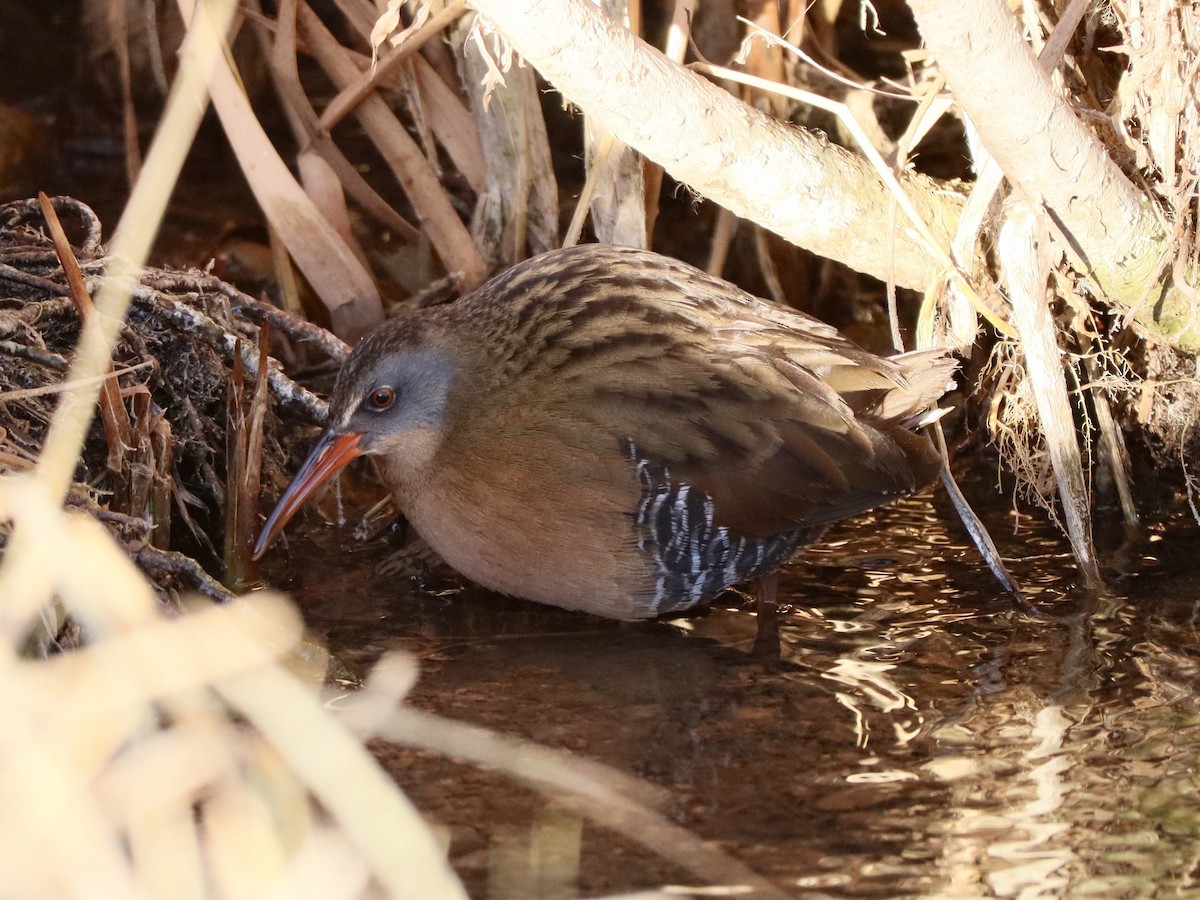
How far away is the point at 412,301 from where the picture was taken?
400 centimetres

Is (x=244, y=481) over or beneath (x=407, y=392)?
beneath

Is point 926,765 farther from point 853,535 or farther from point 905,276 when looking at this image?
point 905,276

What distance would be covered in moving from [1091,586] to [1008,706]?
26.2 inches

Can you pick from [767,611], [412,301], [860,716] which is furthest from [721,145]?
[860,716]

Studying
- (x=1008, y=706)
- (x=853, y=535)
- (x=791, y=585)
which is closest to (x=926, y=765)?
(x=1008, y=706)

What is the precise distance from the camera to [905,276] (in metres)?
3.57

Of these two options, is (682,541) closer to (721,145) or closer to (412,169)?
(721,145)

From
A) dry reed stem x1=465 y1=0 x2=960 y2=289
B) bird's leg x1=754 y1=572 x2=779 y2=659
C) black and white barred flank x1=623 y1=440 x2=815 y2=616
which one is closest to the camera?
Answer: dry reed stem x1=465 y1=0 x2=960 y2=289

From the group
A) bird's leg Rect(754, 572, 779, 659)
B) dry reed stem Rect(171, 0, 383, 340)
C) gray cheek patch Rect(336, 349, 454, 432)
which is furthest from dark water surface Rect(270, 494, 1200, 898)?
dry reed stem Rect(171, 0, 383, 340)

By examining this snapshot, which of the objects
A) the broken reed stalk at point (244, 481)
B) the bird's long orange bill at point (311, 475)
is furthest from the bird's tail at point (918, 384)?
the broken reed stalk at point (244, 481)

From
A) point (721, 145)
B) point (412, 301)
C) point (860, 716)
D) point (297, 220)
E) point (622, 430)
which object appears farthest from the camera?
point (412, 301)

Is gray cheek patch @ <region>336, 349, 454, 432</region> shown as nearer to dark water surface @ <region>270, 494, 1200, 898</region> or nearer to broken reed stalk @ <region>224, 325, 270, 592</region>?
broken reed stalk @ <region>224, 325, 270, 592</region>

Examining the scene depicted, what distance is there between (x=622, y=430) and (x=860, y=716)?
0.76 meters

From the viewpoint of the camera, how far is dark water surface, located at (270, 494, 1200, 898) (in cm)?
219
